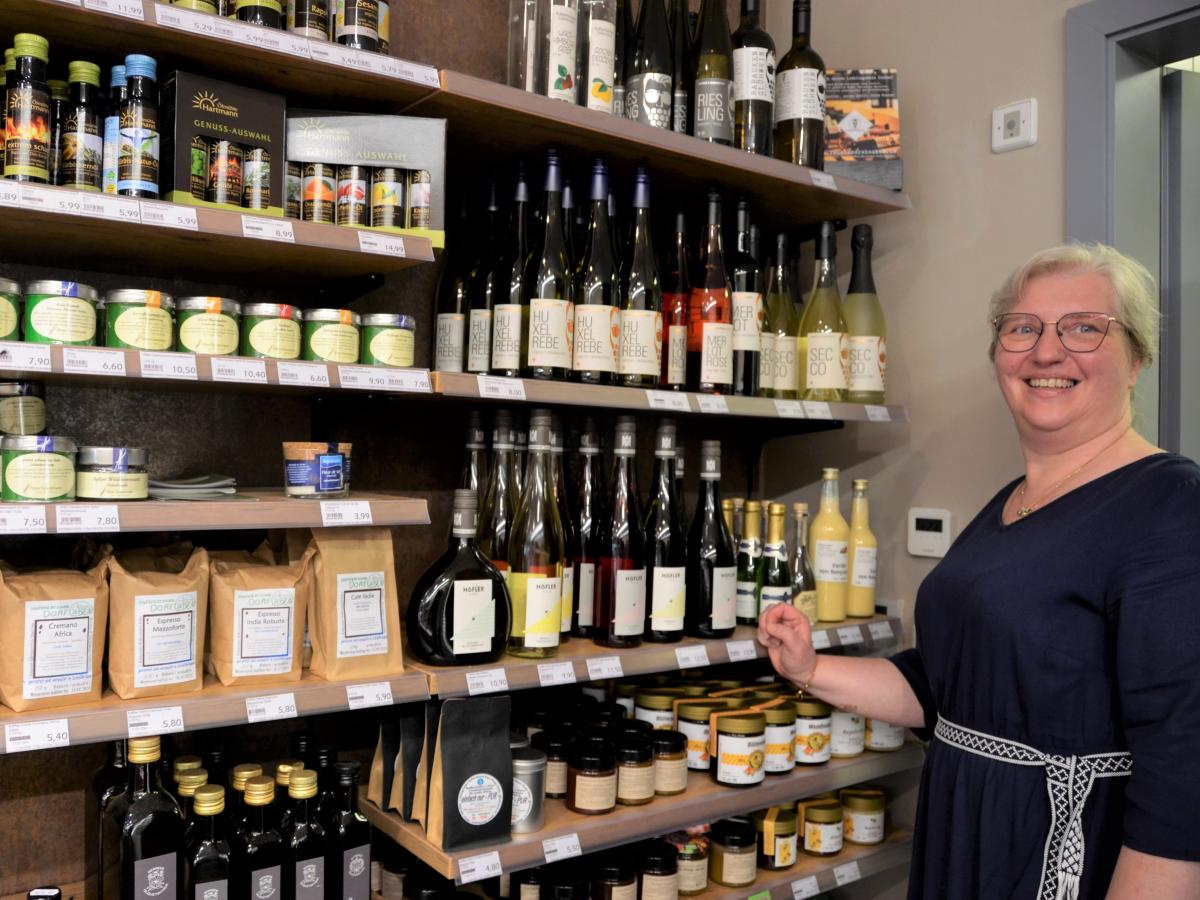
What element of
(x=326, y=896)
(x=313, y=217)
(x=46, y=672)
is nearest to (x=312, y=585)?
(x=46, y=672)

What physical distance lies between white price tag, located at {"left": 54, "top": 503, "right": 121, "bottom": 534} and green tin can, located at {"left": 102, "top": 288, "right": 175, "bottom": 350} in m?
0.24

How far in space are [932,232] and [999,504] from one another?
101 cm

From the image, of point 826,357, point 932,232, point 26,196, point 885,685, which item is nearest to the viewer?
point 26,196

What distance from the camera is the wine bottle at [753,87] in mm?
2232

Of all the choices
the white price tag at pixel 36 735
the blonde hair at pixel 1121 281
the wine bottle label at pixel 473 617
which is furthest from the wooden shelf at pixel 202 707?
the blonde hair at pixel 1121 281

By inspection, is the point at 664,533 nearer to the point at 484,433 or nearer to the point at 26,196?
the point at 484,433

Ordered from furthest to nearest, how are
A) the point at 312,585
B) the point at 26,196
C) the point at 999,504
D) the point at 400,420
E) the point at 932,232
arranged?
1. the point at 932,232
2. the point at 400,420
3. the point at 999,504
4. the point at 312,585
5. the point at 26,196

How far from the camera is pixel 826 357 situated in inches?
93.1

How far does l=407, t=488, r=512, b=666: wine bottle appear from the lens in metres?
1.75

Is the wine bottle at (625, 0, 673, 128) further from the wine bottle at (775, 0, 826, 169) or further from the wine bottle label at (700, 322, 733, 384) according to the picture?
the wine bottle label at (700, 322, 733, 384)

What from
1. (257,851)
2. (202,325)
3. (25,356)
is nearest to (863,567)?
(257,851)

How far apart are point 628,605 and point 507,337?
0.61m

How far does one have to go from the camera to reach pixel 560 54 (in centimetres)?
191

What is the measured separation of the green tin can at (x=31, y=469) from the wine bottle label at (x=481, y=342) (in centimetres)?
78
